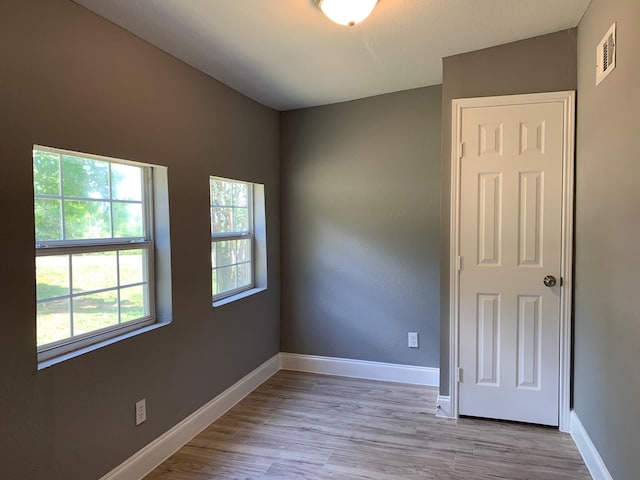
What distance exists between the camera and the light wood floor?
2.30 m

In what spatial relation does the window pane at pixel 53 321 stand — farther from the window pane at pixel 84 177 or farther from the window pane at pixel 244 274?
the window pane at pixel 244 274

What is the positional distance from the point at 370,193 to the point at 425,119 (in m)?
0.74

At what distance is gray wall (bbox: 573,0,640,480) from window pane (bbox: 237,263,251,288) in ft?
7.90

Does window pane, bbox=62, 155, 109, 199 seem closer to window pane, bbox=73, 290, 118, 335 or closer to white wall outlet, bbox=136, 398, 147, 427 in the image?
window pane, bbox=73, 290, 118, 335

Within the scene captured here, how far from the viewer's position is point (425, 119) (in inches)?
135

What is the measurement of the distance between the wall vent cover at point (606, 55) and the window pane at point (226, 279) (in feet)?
8.66

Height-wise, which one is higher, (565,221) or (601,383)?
(565,221)

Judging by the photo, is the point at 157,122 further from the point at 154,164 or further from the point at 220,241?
the point at 220,241

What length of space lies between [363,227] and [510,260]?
1256 mm

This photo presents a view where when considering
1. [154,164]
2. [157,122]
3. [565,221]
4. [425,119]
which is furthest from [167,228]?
[565,221]

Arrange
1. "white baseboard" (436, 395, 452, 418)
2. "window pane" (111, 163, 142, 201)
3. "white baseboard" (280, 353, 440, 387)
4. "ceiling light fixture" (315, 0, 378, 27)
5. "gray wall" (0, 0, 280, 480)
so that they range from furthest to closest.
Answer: "white baseboard" (280, 353, 440, 387) < "white baseboard" (436, 395, 452, 418) < "window pane" (111, 163, 142, 201) < "ceiling light fixture" (315, 0, 378, 27) < "gray wall" (0, 0, 280, 480)

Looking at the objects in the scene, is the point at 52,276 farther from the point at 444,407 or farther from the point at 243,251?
the point at 444,407

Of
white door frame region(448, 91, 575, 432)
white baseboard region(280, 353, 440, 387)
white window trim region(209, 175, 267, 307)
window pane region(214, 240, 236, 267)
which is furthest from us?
white window trim region(209, 175, 267, 307)

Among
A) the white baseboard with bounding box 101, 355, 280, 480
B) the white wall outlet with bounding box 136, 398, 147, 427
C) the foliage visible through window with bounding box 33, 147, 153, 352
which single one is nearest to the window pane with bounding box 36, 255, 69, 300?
the foliage visible through window with bounding box 33, 147, 153, 352
